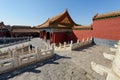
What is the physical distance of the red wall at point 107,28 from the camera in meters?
12.6

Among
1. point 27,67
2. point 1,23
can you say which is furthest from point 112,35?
point 1,23

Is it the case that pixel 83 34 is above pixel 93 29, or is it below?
below

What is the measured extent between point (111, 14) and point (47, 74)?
32.8 ft

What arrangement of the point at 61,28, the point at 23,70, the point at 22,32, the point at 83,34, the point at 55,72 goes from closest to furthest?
the point at 55,72, the point at 23,70, the point at 83,34, the point at 61,28, the point at 22,32

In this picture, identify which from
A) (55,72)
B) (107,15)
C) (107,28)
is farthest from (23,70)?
(107,15)

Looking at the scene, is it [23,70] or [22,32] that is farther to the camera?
[22,32]

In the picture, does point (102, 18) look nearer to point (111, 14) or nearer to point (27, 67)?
point (111, 14)

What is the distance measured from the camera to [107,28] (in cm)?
1372

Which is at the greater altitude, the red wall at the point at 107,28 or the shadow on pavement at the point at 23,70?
the red wall at the point at 107,28

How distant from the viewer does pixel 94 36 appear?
1536 centimetres

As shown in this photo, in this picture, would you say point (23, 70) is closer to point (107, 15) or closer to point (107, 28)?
point (107, 28)

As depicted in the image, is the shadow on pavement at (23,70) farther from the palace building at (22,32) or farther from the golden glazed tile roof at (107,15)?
the palace building at (22,32)

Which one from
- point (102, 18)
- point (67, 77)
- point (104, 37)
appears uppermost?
point (102, 18)

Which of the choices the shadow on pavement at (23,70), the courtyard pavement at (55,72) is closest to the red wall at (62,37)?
the shadow on pavement at (23,70)
